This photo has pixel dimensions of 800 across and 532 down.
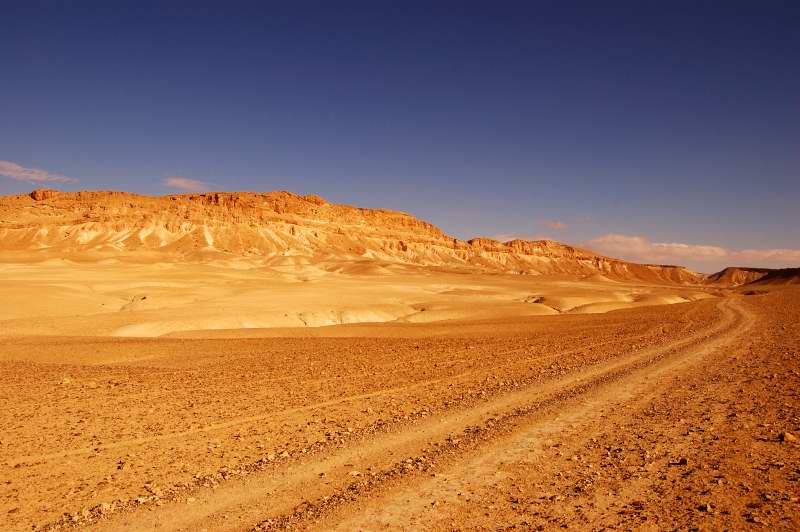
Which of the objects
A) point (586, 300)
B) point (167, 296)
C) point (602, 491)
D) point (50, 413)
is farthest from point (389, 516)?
point (586, 300)

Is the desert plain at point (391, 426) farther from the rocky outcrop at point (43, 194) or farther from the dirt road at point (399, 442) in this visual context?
the rocky outcrop at point (43, 194)

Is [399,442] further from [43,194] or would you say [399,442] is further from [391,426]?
[43,194]

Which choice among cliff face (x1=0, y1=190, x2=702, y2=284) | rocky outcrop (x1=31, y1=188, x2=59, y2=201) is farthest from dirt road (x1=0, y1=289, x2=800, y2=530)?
rocky outcrop (x1=31, y1=188, x2=59, y2=201)

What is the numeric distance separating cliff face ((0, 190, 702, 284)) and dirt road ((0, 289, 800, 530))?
298ft

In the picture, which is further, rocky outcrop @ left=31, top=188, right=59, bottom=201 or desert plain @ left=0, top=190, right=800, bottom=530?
rocky outcrop @ left=31, top=188, right=59, bottom=201

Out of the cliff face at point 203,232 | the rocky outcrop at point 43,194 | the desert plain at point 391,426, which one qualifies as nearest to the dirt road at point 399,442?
the desert plain at point 391,426

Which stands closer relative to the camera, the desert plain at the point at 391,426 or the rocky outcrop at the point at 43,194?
the desert plain at the point at 391,426

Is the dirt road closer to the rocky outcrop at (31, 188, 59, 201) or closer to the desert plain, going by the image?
the desert plain

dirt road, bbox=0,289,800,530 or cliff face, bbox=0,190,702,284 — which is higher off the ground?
cliff face, bbox=0,190,702,284

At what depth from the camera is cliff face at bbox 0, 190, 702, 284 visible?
411 feet

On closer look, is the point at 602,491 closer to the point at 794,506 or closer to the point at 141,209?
the point at 794,506

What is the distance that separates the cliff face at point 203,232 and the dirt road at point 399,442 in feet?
298

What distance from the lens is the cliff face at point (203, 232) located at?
12538 centimetres

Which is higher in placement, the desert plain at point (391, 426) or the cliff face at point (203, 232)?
the cliff face at point (203, 232)
